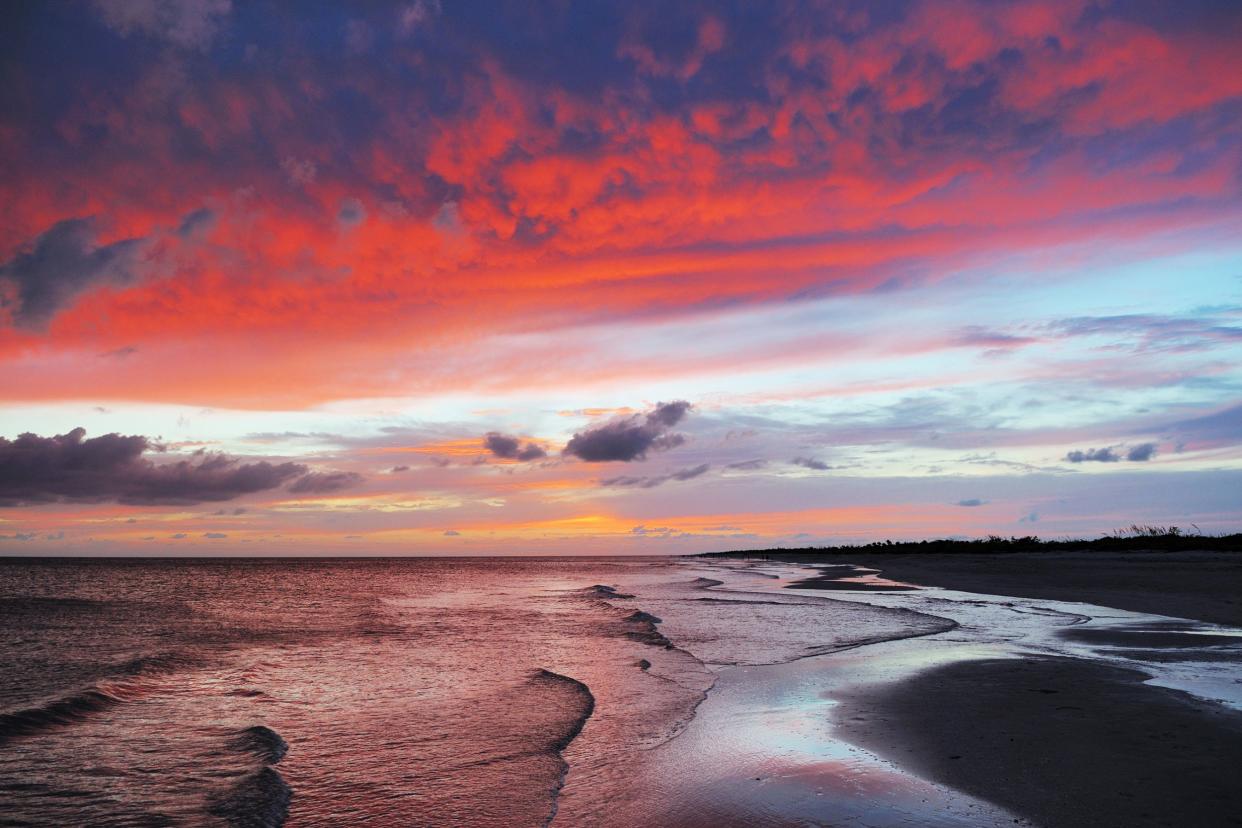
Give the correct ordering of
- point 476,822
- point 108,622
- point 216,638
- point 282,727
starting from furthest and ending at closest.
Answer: point 108,622 < point 216,638 < point 282,727 < point 476,822

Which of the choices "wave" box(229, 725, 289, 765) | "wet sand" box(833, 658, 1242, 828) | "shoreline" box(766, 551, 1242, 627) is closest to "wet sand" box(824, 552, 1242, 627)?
"shoreline" box(766, 551, 1242, 627)

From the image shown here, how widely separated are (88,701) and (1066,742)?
632 inches

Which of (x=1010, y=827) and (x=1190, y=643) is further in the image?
(x=1190, y=643)

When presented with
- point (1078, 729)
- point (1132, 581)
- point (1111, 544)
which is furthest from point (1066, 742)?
point (1111, 544)

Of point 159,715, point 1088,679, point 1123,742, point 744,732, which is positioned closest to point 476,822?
point 744,732

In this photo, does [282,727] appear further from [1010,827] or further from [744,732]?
[1010,827]

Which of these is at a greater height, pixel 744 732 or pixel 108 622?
pixel 744 732

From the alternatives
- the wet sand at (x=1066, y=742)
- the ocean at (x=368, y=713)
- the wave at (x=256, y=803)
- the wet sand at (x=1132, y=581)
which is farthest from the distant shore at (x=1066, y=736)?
the wet sand at (x=1132, y=581)

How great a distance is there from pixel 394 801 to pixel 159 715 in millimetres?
→ 7189

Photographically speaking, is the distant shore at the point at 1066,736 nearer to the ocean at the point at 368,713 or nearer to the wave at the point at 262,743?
the ocean at the point at 368,713

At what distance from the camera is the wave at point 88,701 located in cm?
1209

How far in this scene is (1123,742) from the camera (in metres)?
8.26

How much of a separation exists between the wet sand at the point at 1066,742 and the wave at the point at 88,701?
12.6 m

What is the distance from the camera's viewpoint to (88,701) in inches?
547
